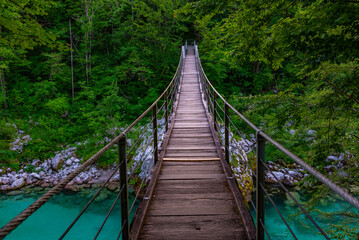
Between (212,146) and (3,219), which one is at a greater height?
(212,146)

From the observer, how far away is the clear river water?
646 centimetres

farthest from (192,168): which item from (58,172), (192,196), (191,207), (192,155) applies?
(58,172)

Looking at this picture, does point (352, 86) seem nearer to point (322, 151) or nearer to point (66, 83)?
point (322, 151)

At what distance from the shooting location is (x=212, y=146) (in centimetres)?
453

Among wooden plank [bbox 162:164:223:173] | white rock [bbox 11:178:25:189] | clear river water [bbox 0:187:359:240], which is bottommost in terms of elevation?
clear river water [bbox 0:187:359:240]

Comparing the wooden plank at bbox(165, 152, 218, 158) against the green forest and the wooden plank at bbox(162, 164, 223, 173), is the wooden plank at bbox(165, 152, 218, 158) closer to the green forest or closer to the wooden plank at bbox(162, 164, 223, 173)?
the wooden plank at bbox(162, 164, 223, 173)

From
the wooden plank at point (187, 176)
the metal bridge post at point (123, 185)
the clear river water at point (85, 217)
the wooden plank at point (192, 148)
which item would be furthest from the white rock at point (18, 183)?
the metal bridge post at point (123, 185)

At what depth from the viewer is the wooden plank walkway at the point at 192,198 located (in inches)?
81.4

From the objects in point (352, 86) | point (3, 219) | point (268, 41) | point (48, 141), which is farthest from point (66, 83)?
point (352, 86)

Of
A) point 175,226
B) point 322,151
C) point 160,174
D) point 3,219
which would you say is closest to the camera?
point 175,226

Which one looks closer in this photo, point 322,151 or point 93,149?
point 322,151

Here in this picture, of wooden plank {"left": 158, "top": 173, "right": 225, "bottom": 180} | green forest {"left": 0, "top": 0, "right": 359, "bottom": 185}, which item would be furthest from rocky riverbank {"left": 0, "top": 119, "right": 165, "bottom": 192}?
wooden plank {"left": 158, "top": 173, "right": 225, "bottom": 180}

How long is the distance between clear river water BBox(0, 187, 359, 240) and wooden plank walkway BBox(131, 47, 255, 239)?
393cm

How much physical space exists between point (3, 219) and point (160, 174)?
7374mm
